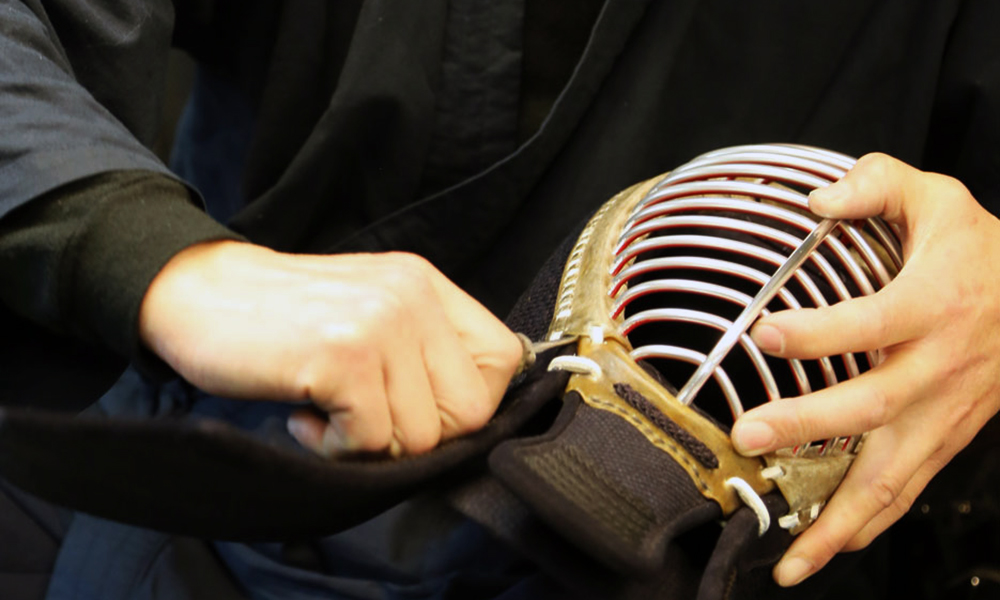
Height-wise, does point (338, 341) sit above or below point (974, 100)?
below

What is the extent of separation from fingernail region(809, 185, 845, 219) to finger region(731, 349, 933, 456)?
0.09 m

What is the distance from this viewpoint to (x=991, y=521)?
73 cm

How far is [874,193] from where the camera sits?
44 centimetres

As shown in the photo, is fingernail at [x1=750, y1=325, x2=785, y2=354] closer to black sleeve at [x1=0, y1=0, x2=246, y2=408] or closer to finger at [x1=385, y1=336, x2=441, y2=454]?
finger at [x1=385, y1=336, x2=441, y2=454]

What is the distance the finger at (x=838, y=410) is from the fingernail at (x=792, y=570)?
81 millimetres

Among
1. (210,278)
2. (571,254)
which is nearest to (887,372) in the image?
(571,254)

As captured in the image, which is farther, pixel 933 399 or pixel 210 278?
pixel 933 399

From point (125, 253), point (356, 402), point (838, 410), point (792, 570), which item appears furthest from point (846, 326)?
point (125, 253)

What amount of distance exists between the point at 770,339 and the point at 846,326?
0.05 m

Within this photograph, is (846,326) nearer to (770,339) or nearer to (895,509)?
(770,339)

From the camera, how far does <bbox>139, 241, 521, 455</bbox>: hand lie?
0.32m

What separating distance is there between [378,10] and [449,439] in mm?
363

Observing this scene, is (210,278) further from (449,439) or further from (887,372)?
(887,372)

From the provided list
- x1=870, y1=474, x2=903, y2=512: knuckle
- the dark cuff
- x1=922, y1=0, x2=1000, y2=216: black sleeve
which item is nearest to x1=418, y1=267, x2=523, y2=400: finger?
the dark cuff
